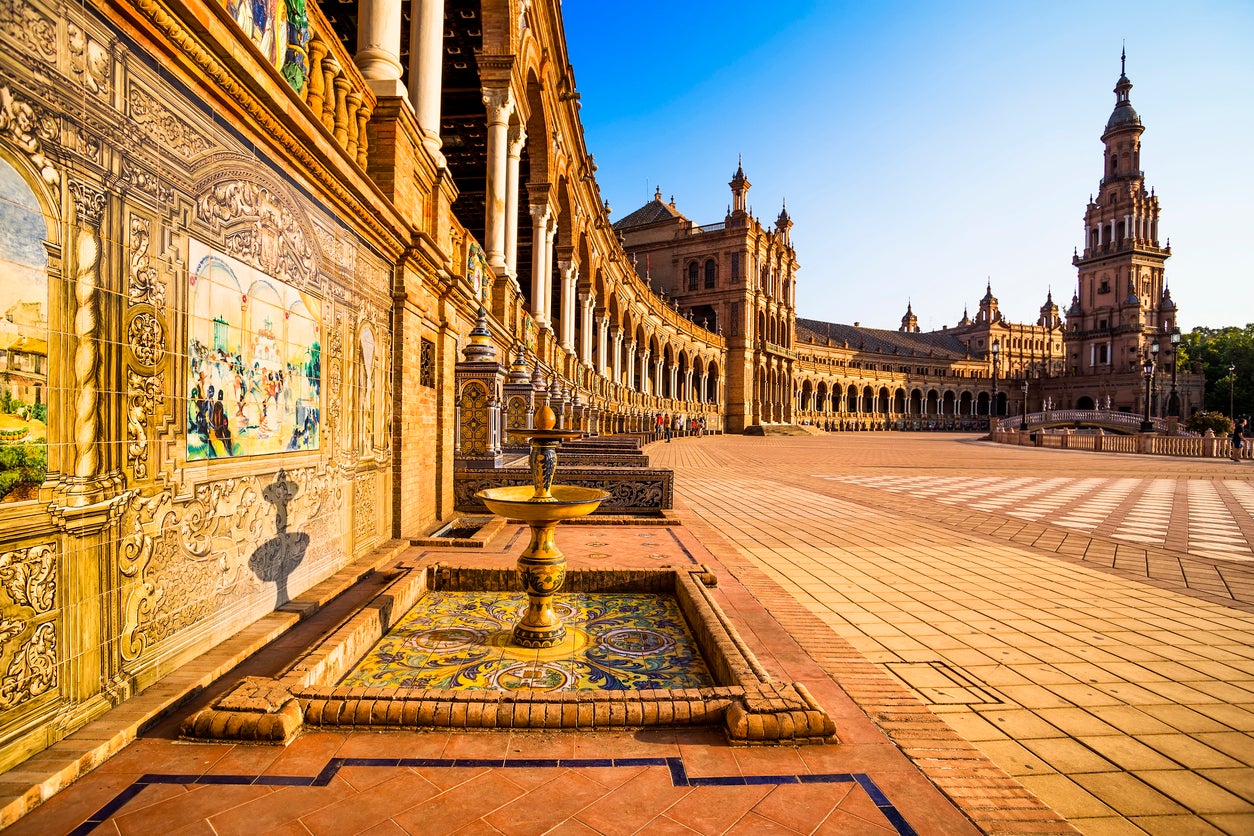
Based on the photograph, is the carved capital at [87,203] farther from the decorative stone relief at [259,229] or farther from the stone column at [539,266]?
the stone column at [539,266]

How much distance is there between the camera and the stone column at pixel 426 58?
772cm

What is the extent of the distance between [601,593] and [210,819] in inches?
122

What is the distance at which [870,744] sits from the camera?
8.30 ft

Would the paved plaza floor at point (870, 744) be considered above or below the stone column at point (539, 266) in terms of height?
below

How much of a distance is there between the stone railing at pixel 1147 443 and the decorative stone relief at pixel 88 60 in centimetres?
3864

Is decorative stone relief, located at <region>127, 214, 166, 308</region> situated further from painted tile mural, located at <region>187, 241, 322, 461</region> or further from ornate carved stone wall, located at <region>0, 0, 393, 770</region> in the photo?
painted tile mural, located at <region>187, 241, 322, 461</region>

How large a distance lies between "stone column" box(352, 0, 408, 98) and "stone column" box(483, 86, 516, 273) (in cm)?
643

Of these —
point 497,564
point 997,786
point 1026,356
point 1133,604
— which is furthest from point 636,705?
point 1026,356

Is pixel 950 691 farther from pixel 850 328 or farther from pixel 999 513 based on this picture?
pixel 850 328

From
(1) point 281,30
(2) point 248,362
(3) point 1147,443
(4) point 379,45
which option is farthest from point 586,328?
(3) point 1147,443

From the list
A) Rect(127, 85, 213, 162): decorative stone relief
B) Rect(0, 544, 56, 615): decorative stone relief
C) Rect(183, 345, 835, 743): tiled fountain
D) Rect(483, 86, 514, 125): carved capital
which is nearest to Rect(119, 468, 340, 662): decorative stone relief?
Rect(0, 544, 56, 615): decorative stone relief

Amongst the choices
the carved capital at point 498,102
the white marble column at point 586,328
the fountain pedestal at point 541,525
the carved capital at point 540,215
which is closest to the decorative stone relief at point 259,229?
the fountain pedestal at point 541,525

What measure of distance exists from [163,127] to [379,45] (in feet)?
14.0

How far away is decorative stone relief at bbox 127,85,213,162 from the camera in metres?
2.61
